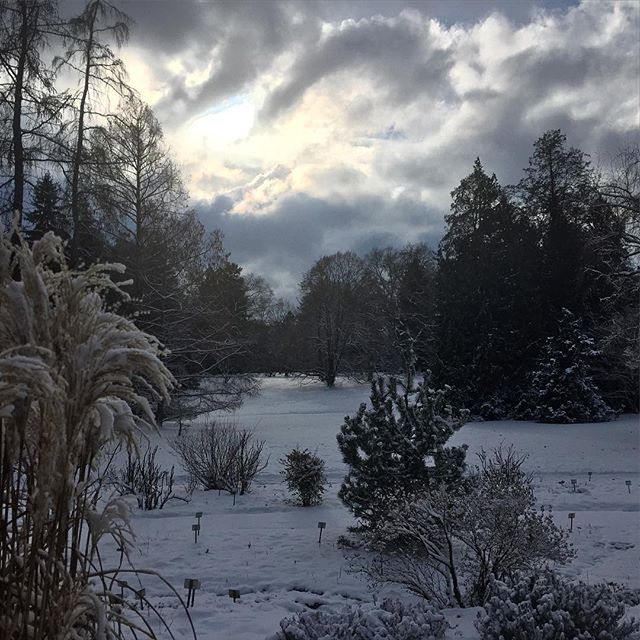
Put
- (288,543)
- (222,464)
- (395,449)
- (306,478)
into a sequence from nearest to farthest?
1. (395,449)
2. (288,543)
3. (306,478)
4. (222,464)

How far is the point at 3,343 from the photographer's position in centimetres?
179

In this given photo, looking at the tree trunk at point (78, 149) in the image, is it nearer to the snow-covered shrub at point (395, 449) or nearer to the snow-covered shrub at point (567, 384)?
the snow-covered shrub at point (395, 449)

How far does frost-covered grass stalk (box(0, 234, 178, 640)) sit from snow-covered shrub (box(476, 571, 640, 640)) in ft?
8.29

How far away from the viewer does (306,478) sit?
877cm

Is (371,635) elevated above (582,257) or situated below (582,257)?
below

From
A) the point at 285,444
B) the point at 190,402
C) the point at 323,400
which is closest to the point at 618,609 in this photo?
the point at 285,444

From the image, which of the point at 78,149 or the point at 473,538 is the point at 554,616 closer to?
the point at 473,538

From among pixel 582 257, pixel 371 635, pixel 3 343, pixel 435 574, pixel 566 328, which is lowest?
pixel 435 574

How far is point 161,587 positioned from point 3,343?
4398mm

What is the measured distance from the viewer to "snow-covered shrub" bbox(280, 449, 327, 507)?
8.79 m

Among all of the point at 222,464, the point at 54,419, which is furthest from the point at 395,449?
the point at 54,419

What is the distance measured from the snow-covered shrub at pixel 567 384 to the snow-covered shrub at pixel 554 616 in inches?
663

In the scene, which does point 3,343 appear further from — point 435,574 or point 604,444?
point 604,444

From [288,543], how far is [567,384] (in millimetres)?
15422
